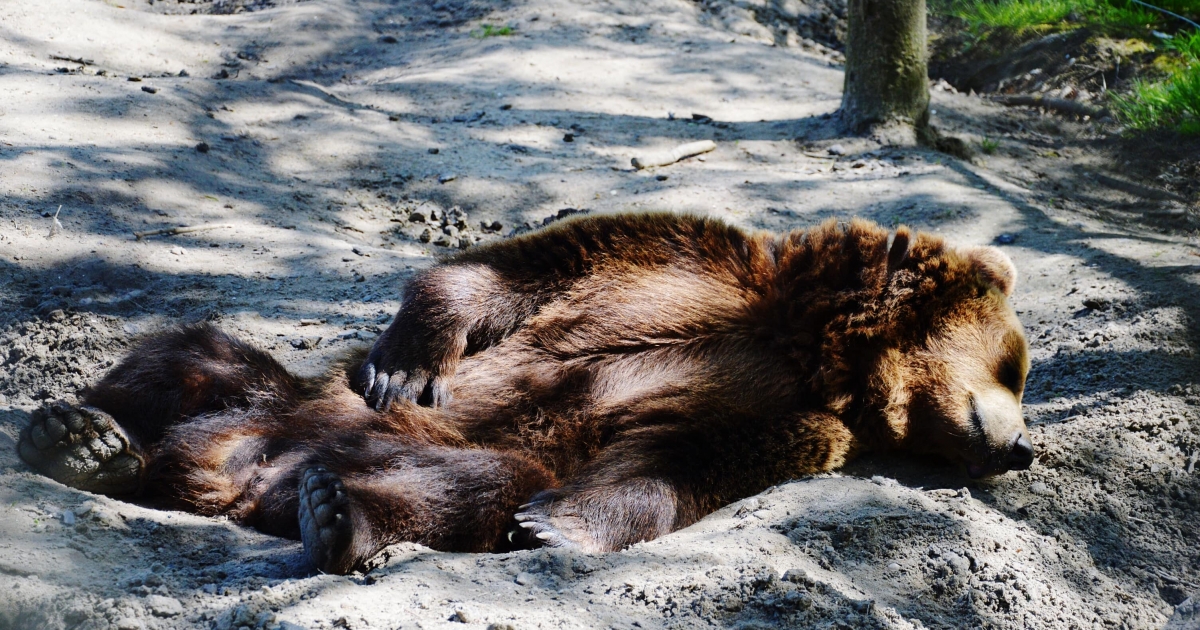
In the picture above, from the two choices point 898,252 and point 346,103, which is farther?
point 346,103

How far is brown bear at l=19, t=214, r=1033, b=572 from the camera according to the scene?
11.4 ft

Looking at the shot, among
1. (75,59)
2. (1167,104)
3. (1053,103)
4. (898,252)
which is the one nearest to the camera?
(898,252)

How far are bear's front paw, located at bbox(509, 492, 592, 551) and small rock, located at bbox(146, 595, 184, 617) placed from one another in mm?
1198

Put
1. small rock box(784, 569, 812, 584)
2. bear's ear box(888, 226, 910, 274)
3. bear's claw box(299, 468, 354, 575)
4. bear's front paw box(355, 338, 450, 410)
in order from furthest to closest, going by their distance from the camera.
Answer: bear's ear box(888, 226, 910, 274) → bear's front paw box(355, 338, 450, 410) → bear's claw box(299, 468, 354, 575) → small rock box(784, 569, 812, 584)

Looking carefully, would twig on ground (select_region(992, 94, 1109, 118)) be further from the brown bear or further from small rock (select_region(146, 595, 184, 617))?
small rock (select_region(146, 595, 184, 617))

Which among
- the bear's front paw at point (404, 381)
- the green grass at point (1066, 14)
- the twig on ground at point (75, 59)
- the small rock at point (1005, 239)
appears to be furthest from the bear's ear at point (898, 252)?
the green grass at point (1066, 14)

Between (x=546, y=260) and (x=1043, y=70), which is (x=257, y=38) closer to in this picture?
(x=546, y=260)

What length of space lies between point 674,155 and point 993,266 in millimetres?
3495

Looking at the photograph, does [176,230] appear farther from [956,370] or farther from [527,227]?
[956,370]

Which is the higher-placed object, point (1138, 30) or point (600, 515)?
point (1138, 30)

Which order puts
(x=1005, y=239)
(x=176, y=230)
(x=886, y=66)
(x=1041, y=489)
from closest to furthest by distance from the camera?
1. (x=1041, y=489)
2. (x=176, y=230)
3. (x=1005, y=239)
4. (x=886, y=66)

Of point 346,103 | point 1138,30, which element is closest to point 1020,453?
point 346,103

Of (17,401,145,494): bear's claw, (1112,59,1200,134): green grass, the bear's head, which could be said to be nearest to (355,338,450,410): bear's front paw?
(17,401,145,494): bear's claw

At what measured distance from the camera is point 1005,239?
5.99 metres
